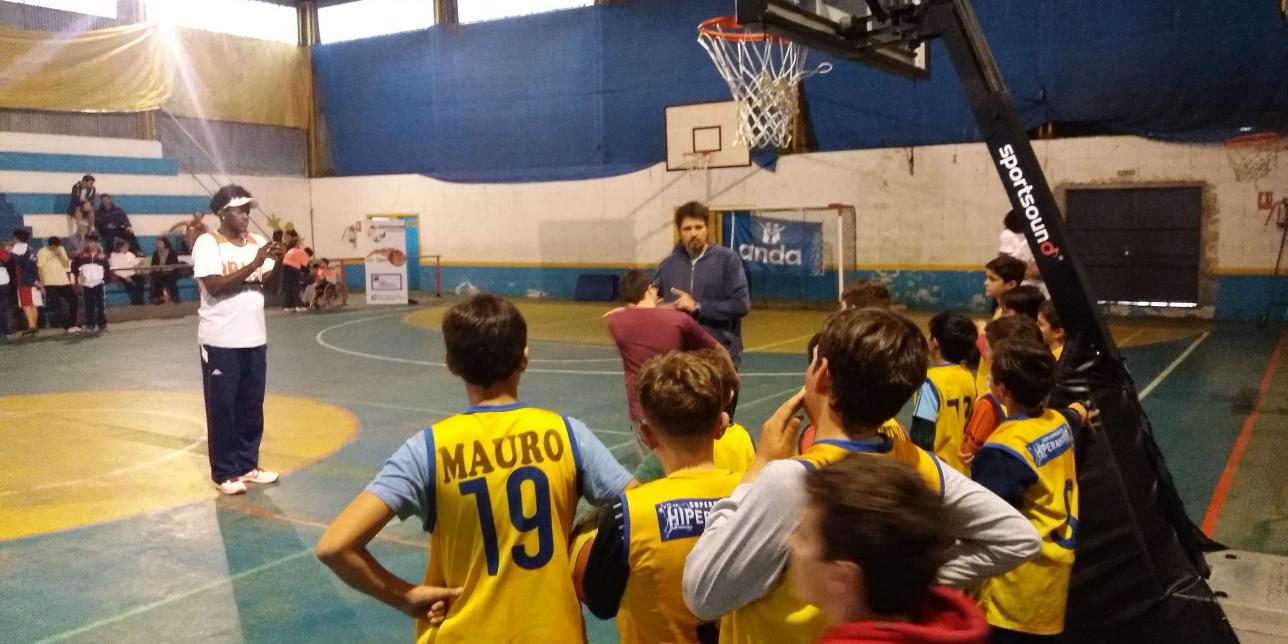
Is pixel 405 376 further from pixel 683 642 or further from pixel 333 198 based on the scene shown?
pixel 333 198

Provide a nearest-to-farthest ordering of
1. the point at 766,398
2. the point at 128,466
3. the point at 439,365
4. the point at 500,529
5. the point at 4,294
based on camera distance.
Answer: the point at 500,529 < the point at 128,466 < the point at 766,398 < the point at 439,365 < the point at 4,294

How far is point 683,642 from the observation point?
2.45 meters

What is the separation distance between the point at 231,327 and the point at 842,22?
4.62 m

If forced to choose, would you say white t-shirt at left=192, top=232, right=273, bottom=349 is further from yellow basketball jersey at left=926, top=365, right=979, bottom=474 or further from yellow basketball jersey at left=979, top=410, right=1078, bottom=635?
yellow basketball jersey at left=979, top=410, right=1078, bottom=635

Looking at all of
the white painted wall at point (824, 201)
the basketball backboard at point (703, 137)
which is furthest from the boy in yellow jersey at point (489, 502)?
the basketball backboard at point (703, 137)

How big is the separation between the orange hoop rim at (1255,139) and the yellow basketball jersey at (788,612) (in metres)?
17.5

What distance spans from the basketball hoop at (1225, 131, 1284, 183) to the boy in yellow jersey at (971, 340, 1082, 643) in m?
16.1

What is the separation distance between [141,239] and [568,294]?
1084cm

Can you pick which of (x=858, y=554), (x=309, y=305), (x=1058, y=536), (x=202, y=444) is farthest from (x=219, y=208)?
(x=309, y=305)

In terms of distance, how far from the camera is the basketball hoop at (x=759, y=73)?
1670 cm

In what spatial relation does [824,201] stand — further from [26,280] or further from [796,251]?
[26,280]

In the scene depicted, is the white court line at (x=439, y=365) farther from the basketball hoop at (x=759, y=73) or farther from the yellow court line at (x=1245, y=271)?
the yellow court line at (x=1245, y=271)

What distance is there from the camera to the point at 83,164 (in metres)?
23.2

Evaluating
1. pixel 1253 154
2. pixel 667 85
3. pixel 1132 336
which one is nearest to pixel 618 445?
pixel 1132 336
